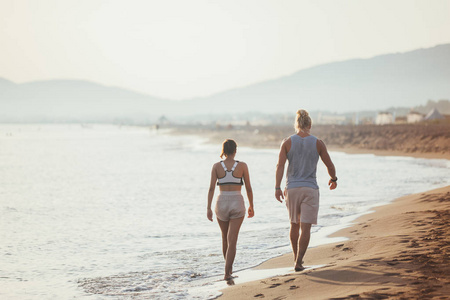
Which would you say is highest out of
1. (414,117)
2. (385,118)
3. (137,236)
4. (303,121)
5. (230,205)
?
(385,118)

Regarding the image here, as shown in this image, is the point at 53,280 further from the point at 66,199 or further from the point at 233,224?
the point at 66,199

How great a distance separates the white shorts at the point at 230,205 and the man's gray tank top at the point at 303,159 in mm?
720

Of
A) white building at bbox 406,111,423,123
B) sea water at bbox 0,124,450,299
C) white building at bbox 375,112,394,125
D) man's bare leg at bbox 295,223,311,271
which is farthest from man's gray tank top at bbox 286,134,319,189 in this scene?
white building at bbox 375,112,394,125

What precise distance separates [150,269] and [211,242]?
7.69 ft

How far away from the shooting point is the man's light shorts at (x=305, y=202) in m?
6.48

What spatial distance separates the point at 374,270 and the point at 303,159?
1.60 meters

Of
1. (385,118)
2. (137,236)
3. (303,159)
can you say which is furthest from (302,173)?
(385,118)

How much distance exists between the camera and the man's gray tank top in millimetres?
6520

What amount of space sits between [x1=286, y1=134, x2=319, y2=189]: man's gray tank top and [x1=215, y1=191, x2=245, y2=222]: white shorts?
0.72 m

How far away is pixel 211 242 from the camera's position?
10609 mm

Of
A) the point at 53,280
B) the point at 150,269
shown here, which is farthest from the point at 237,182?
the point at 53,280

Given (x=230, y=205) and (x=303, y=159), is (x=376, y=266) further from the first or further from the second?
(x=230, y=205)

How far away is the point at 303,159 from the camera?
21.4ft

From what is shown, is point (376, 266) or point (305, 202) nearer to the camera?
point (376, 266)
